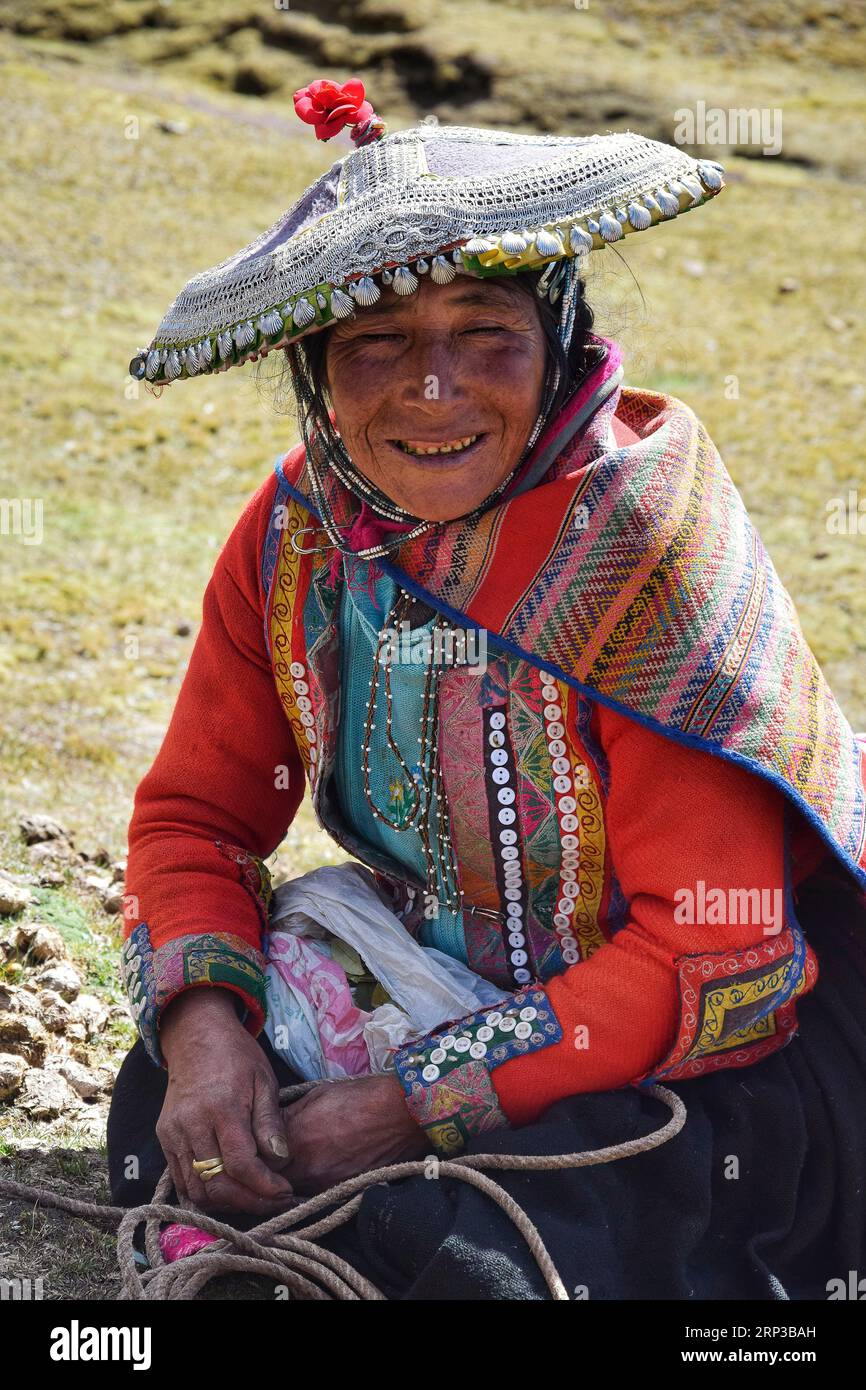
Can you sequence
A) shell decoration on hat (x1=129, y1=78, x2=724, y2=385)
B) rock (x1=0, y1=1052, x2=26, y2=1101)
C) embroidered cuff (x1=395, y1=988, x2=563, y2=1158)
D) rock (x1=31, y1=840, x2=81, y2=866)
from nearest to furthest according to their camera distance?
shell decoration on hat (x1=129, y1=78, x2=724, y2=385), embroidered cuff (x1=395, y1=988, x2=563, y2=1158), rock (x1=0, y1=1052, x2=26, y2=1101), rock (x1=31, y1=840, x2=81, y2=866)

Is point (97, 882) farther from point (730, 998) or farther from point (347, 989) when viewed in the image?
point (730, 998)

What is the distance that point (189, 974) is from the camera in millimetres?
2486

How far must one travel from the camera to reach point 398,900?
2.73 metres

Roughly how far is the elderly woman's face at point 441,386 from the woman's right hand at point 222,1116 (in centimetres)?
92

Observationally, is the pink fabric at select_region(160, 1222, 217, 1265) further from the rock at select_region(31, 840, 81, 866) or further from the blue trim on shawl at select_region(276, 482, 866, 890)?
the rock at select_region(31, 840, 81, 866)

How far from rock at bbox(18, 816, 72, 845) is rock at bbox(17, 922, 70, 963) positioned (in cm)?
49

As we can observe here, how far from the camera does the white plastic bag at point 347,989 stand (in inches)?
98.1

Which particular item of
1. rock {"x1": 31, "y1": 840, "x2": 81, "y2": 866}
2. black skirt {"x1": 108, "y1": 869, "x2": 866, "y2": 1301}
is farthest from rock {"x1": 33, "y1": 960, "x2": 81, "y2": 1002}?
black skirt {"x1": 108, "y1": 869, "x2": 866, "y2": 1301}

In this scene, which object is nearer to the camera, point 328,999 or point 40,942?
point 328,999

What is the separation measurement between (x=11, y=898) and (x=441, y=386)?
1.82m

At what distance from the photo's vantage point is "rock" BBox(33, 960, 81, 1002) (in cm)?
319

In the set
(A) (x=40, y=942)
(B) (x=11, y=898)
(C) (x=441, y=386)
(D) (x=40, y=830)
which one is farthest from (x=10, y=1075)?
(C) (x=441, y=386)
